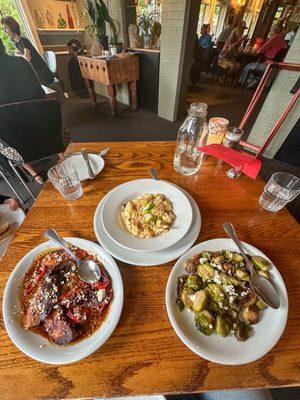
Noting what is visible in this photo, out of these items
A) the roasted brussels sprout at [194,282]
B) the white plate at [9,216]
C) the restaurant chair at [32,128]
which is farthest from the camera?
the restaurant chair at [32,128]

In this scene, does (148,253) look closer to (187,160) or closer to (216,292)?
(216,292)

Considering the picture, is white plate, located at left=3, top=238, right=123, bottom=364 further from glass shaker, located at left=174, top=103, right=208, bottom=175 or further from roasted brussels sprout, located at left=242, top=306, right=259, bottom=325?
glass shaker, located at left=174, top=103, right=208, bottom=175

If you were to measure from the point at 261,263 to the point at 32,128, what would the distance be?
5.54 feet

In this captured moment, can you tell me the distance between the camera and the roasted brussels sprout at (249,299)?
47 centimetres

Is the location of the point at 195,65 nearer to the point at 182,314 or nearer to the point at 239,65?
the point at 239,65

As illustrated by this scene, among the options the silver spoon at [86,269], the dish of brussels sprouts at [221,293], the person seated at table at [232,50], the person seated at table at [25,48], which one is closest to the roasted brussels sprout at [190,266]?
the dish of brussels sprouts at [221,293]

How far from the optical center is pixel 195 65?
474cm

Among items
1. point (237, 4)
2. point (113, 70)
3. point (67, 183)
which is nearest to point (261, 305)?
point (67, 183)

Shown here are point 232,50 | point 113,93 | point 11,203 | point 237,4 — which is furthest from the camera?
point 237,4

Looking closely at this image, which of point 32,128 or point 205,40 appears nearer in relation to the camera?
point 32,128

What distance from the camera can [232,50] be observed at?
15.0 ft

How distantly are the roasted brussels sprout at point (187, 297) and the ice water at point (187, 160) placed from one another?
54 centimetres

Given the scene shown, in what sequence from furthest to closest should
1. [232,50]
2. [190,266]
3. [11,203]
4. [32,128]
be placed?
[232,50]
[32,128]
[11,203]
[190,266]

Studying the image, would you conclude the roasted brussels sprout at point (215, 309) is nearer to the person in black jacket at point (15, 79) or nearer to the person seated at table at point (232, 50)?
the person in black jacket at point (15, 79)
